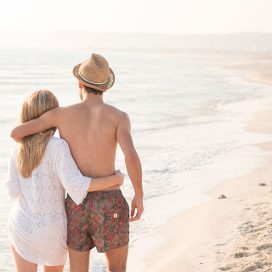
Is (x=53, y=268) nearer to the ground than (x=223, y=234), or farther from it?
farther from it

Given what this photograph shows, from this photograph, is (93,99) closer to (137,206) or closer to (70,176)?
(70,176)

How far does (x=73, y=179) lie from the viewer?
10.8 ft

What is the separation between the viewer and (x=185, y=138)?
12.9 m

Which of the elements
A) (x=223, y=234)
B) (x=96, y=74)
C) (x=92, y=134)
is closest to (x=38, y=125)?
(x=92, y=134)

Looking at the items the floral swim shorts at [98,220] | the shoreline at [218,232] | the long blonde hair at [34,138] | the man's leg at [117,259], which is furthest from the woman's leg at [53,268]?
the shoreline at [218,232]

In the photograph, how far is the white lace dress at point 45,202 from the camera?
3.32 m

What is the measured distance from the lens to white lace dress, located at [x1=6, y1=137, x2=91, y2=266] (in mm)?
3324

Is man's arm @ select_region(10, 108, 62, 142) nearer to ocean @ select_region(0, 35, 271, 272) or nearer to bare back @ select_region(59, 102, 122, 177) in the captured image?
bare back @ select_region(59, 102, 122, 177)

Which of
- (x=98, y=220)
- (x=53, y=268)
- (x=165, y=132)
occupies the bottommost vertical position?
(x=165, y=132)

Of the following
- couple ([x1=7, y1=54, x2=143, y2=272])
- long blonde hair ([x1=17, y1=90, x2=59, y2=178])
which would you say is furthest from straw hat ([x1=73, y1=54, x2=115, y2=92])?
long blonde hair ([x1=17, y1=90, x2=59, y2=178])

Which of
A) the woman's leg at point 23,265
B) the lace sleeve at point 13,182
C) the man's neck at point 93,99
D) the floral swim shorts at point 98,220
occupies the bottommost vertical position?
the woman's leg at point 23,265

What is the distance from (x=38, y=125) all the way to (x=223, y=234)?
3.09 m

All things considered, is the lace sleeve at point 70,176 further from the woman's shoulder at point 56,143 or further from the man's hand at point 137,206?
the man's hand at point 137,206

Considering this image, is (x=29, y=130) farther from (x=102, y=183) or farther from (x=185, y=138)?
(x=185, y=138)
